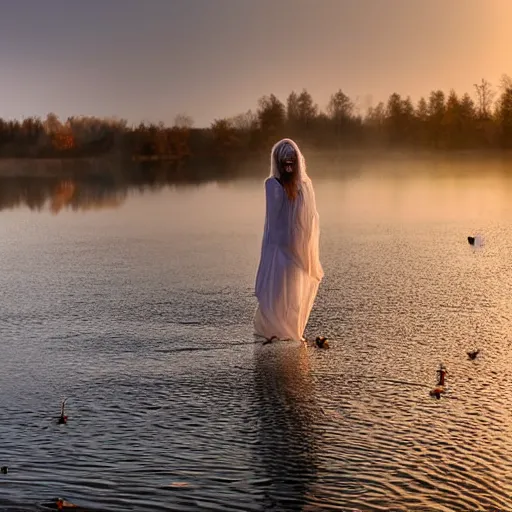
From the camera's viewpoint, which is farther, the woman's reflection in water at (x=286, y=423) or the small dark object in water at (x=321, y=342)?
the small dark object in water at (x=321, y=342)

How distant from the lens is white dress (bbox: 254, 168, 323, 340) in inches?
416

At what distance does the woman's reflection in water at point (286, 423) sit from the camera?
20.8 ft

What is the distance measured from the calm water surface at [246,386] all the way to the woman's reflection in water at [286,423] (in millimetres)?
22

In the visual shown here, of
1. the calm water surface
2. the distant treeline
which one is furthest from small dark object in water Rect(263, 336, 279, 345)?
the distant treeline

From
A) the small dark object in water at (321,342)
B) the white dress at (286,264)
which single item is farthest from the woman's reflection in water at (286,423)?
the white dress at (286,264)

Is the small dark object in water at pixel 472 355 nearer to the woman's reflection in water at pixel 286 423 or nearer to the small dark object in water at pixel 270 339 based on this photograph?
the woman's reflection in water at pixel 286 423

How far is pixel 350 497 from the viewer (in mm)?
6145

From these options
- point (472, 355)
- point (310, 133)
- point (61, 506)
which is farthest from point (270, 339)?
point (310, 133)

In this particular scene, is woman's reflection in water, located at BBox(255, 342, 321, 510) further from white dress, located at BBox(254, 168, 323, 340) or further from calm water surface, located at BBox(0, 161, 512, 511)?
white dress, located at BBox(254, 168, 323, 340)

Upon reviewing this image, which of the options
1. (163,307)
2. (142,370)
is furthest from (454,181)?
(142,370)

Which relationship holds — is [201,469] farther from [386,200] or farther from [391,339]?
[386,200]

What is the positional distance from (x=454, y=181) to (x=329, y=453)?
40972 mm

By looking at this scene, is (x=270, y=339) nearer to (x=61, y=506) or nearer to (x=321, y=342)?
(x=321, y=342)

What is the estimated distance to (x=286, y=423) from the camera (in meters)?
7.71
